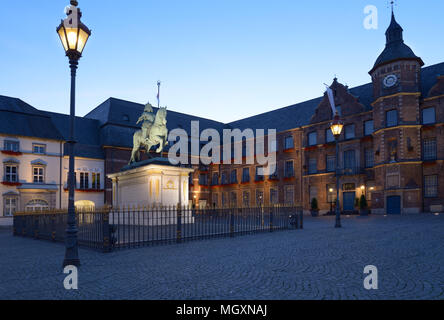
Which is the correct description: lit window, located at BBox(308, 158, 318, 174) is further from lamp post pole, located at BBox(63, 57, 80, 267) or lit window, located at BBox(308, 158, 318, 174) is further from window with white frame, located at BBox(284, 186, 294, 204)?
lamp post pole, located at BBox(63, 57, 80, 267)

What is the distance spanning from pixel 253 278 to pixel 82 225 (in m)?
8.46

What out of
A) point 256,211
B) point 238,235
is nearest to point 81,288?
point 238,235

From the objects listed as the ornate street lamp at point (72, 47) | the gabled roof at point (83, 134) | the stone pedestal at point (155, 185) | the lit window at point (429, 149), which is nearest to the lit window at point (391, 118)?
the lit window at point (429, 149)

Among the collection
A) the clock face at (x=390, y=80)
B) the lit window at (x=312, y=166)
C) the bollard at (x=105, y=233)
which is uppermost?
the clock face at (x=390, y=80)

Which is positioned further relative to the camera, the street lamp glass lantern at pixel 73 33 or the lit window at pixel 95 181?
the lit window at pixel 95 181

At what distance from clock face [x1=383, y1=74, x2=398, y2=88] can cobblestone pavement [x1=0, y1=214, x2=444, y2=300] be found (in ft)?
79.6

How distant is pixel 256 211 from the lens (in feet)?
55.8

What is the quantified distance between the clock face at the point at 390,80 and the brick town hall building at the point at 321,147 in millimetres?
102

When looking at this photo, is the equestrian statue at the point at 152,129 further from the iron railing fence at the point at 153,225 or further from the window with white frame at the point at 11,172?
the window with white frame at the point at 11,172

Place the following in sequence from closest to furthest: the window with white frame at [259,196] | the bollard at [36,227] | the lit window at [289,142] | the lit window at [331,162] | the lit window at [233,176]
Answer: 1. the bollard at [36,227]
2. the lit window at [331,162]
3. the lit window at [289,142]
4. the window with white frame at [259,196]
5. the lit window at [233,176]

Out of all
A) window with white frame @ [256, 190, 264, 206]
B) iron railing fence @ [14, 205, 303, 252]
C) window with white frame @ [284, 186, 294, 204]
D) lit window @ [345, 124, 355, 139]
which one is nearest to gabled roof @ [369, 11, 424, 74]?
lit window @ [345, 124, 355, 139]

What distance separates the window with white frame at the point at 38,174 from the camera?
33.2 meters

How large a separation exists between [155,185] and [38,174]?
818 inches
